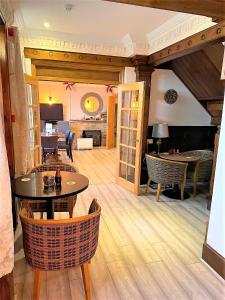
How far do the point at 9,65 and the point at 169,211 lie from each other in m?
2.92

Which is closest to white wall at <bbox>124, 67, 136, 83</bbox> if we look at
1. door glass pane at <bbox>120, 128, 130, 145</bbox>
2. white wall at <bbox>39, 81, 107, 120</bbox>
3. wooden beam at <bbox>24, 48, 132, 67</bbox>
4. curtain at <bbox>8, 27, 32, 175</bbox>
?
wooden beam at <bbox>24, 48, 132, 67</bbox>

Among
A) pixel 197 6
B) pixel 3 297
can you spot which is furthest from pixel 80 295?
pixel 197 6

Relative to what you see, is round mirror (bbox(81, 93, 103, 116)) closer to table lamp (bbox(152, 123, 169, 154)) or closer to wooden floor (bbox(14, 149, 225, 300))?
table lamp (bbox(152, 123, 169, 154))

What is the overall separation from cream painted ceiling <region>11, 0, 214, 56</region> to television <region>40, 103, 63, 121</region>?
5102mm

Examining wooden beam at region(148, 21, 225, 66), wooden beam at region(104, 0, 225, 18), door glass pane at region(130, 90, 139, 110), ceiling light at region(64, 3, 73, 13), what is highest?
ceiling light at region(64, 3, 73, 13)

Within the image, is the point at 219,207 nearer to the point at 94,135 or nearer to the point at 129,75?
the point at 129,75

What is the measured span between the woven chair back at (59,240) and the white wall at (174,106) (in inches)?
127

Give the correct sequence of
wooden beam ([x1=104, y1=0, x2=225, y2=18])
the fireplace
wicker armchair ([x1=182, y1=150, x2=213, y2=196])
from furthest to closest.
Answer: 1. the fireplace
2. wicker armchair ([x1=182, y1=150, x2=213, y2=196])
3. wooden beam ([x1=104, y1=0, x2=225, y2=18])

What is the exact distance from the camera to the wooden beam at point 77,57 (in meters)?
3.65

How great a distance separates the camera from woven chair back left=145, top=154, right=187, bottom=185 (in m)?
3.50

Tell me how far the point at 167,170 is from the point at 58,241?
2401mm

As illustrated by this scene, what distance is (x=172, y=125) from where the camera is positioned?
456cm

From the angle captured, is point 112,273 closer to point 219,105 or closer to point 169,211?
point 169,211

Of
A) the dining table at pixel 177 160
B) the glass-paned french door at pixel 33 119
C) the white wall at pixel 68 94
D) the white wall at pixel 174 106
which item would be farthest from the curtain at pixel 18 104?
Answer: the white wall at pixel 68 94
